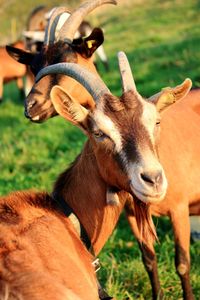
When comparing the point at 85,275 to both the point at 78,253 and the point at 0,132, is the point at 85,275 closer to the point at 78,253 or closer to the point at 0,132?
the point at 78,253

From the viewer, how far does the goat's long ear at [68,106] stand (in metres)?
3.95

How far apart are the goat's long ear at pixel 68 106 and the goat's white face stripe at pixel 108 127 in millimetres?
134

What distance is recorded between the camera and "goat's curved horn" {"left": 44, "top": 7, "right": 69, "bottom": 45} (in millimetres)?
6395

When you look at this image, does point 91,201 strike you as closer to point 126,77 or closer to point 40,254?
point 40,254

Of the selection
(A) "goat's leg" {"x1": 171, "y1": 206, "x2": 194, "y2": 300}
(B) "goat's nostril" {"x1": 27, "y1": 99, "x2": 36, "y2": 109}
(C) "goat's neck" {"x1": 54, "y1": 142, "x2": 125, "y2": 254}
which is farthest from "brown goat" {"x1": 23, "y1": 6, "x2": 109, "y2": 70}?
(C) "goat's neck" {"x1": 54, "y1": 142, "x2": 125, "y2": 254}

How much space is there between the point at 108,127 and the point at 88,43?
2642 mm

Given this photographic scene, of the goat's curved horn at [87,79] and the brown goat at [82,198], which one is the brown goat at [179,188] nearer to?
the brown goat at [82,198]

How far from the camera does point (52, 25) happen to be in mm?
6551

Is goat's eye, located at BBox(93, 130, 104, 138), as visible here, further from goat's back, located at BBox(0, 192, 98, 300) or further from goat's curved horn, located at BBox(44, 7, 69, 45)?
goat's curved horn, located at BBox(44, 7, 69, 45)

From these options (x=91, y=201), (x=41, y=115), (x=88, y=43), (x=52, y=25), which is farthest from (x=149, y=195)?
(x=52, y=25)

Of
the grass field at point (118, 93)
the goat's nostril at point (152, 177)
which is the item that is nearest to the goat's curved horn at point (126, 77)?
the goat's nostril at point (152, 177)

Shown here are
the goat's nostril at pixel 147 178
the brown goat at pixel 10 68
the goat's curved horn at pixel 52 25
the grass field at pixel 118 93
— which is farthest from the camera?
the brown goat at pixel 10 68

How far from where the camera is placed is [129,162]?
144 inches

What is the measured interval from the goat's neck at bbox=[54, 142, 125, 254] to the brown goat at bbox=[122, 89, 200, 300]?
2.08 ft
